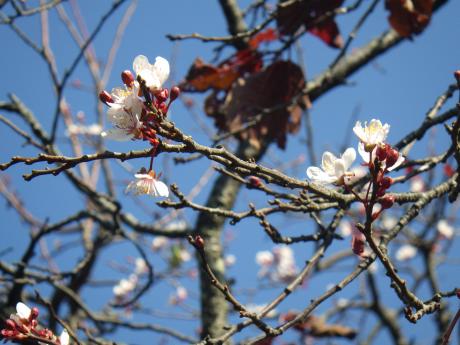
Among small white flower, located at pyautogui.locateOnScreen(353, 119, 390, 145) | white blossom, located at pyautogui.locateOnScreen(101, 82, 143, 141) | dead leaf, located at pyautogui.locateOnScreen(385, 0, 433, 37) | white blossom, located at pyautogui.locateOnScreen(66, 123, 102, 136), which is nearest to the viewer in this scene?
white blossom, located at pyautogui.locateOnScreen(101, 82, 143, 141)

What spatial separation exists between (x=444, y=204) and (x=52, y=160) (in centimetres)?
322

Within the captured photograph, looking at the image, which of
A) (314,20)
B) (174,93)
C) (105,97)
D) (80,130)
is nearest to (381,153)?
(174,93)

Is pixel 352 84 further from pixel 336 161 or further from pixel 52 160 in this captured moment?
pixel 52 160

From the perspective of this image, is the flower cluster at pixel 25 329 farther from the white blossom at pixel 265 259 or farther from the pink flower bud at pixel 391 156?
the white blossom at pixel 265 259

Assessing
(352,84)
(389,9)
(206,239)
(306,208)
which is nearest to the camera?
(306,208)

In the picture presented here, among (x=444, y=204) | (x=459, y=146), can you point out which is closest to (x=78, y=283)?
(x=459, y=146)

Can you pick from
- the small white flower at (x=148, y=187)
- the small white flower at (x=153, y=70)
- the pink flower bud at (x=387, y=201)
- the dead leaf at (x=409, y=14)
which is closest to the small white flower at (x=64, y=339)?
the small white flower at (x=148, y=187)

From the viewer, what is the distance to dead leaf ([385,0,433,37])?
168 cm

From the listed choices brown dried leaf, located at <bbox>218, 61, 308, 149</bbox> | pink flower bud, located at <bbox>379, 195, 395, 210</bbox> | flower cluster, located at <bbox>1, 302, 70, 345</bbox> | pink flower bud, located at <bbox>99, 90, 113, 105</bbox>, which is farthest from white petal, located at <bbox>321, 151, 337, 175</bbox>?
brown dried leaf, located at <bbox>218, 61, 308, 149</bbox>

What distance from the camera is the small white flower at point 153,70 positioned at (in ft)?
2.46

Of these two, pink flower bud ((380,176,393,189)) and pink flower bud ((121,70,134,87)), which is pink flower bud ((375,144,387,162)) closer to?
pink flower bud ((380,176,393,189))

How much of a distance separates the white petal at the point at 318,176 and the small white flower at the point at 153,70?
1.08 ft

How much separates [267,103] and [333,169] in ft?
3.11

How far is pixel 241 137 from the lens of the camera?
69.7 inches
